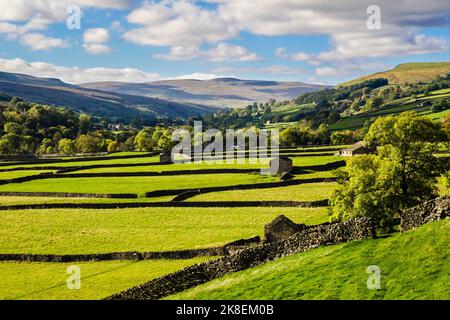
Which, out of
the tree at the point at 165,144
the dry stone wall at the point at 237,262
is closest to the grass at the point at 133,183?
the dry stone wall at the point at 237,262

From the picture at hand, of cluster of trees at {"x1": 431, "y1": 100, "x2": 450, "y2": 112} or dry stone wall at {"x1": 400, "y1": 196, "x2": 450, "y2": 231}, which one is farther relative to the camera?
cluster of trees at {"x1": 431, "y1": 100, "x2": 450, "y2": 112}

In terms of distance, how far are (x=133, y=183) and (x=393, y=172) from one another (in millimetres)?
48381

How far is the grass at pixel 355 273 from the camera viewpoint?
19.0 meters

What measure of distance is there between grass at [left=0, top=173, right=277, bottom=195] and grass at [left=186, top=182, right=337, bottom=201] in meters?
5.71

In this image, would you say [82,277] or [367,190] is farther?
[367,190]

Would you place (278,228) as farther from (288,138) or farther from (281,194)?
(288,138)

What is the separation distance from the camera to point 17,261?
136 feet

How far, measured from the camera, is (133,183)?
78.1 metres

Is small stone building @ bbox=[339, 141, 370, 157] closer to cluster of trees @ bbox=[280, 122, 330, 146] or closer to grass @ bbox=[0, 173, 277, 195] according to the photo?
grass @ bbox=[0, 173, 277, 195]

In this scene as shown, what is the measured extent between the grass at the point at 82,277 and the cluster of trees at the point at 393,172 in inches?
498

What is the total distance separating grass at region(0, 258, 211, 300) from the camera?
31688mm

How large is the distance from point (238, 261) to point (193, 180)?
173 ft

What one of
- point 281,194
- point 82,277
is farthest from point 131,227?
point 281,194

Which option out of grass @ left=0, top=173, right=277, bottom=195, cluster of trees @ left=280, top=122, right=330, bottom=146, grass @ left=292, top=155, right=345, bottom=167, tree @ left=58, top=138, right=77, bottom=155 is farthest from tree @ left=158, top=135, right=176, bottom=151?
grass @ left=0, top=173, right=277, bottom=195
